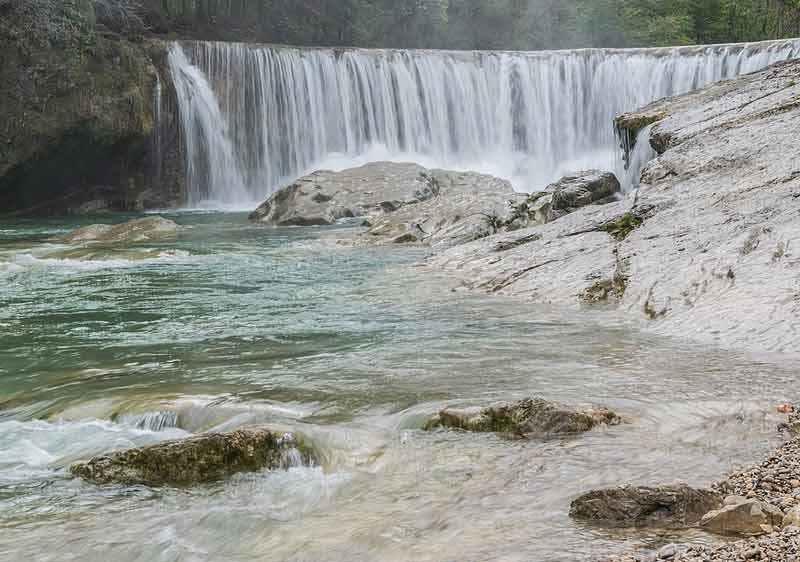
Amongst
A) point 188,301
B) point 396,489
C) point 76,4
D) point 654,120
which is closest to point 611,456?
point 396,489

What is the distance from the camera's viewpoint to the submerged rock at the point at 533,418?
14.4 ft

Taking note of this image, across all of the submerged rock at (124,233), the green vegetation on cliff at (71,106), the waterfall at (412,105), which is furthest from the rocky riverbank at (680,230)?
the waterfall at (412,105)

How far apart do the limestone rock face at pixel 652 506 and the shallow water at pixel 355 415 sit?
0.10 metres

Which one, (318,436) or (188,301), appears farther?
(188,301)

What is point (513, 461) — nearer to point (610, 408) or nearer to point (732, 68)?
point (610, 408)

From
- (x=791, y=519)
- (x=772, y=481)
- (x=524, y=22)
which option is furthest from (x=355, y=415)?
(x=524, y=22)

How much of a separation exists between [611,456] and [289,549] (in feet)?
4.81

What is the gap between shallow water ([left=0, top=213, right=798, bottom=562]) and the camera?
3564 mm

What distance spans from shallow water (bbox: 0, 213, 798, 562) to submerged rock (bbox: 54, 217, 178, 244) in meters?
5.90

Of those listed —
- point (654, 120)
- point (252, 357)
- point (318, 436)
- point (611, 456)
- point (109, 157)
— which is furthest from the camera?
point (109, 157)

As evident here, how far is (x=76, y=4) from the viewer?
20922mm

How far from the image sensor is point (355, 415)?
502 cm

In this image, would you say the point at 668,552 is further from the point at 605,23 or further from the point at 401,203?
the point at 605,23

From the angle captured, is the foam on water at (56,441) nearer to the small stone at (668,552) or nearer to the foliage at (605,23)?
the small stone at (668,552)
